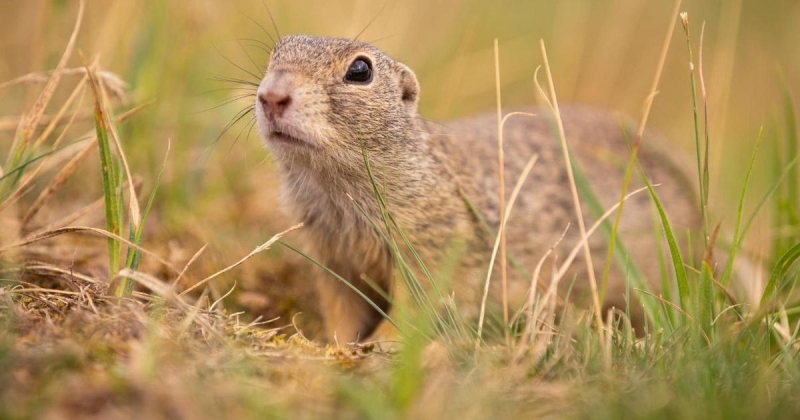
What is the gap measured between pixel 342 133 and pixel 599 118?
270 cm

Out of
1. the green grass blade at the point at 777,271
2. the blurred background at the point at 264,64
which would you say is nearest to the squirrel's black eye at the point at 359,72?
the blurred background at the point at 264,64

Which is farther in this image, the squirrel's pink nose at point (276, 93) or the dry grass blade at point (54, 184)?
the dry grass blade at point (54, 184)

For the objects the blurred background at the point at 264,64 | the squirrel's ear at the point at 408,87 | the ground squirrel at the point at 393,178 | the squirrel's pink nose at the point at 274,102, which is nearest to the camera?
the squirrel's pink nose at the point at 274,102

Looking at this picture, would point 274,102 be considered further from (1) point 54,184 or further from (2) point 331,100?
(1) point 54,184

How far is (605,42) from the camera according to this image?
6836 mm

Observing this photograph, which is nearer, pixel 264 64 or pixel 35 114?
pixel 35 114

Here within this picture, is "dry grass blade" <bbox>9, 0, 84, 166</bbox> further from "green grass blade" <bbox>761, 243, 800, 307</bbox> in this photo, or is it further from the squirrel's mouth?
"green grass blade" <bbox>761, 243, 800, 307</bbox>

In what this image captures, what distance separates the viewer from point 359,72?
328 cm

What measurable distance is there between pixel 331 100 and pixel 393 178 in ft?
1.89

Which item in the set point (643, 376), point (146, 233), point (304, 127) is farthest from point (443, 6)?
point (643, 376)

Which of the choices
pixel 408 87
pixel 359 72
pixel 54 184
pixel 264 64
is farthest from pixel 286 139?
pixel 264 64

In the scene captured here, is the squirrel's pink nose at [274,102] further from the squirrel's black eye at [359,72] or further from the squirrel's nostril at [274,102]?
the squirrel's black eye at [359,72]

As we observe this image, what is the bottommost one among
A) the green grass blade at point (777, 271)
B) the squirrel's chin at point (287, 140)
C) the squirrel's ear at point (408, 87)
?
the green grass blade at point (777, 271)

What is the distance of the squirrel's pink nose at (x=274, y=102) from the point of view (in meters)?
2.81
